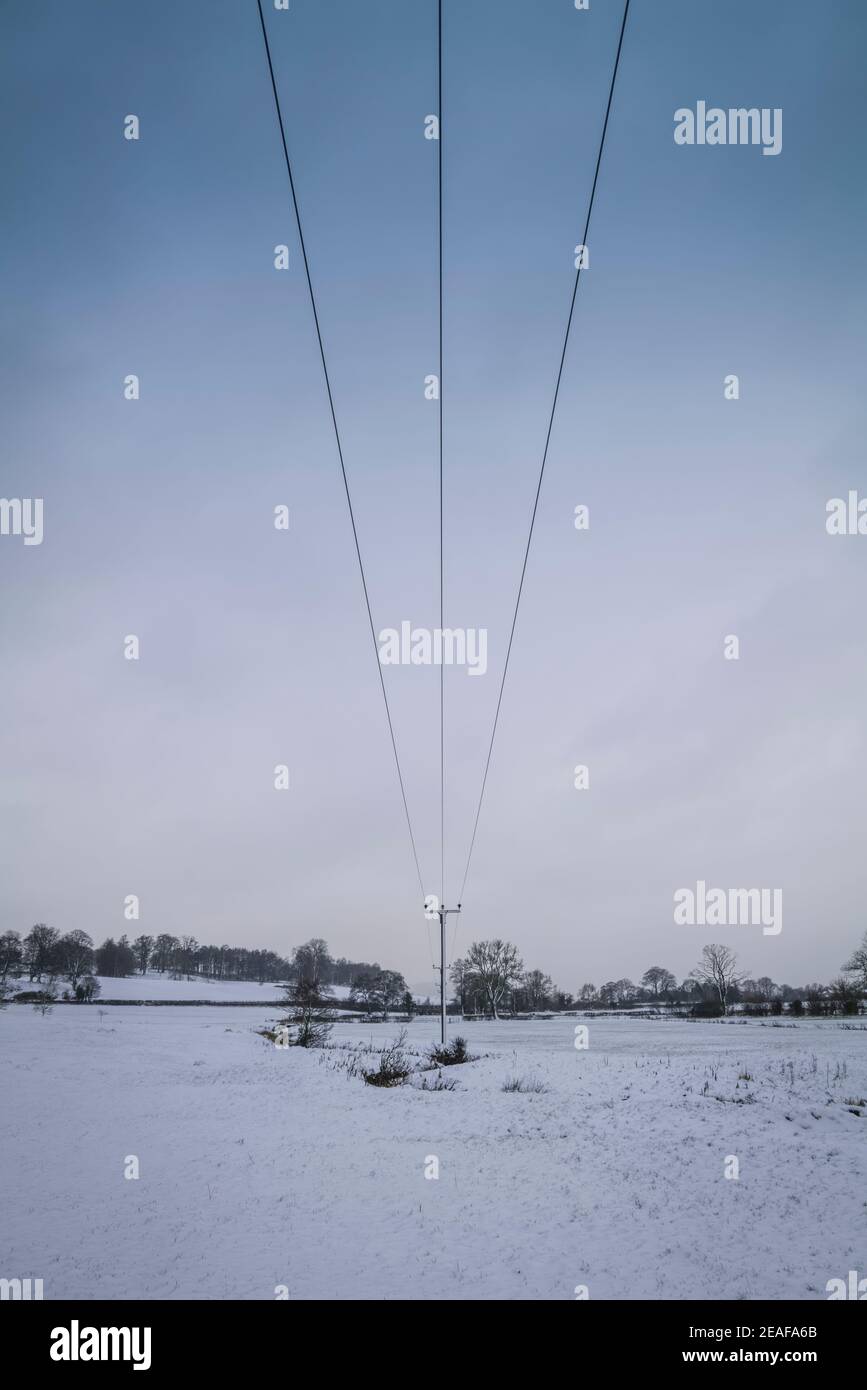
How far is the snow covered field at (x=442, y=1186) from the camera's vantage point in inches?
389

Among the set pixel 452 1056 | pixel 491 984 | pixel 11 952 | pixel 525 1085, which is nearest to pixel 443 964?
pixel 452 1056

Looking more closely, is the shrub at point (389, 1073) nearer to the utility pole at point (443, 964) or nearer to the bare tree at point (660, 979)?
the utility pole at point (443, 964)

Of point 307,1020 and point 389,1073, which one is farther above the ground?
point 389,1073

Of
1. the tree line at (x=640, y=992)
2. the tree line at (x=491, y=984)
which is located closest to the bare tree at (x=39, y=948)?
the tree line at (x=491, y=984)

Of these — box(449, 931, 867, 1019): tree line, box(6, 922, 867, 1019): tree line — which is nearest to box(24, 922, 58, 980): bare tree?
box(6, 922, 867, 1019): tree line

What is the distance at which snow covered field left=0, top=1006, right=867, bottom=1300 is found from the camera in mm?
9875

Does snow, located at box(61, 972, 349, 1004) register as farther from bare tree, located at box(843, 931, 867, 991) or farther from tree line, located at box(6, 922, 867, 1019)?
bare tree, located at box(843, 931, 867, 991)

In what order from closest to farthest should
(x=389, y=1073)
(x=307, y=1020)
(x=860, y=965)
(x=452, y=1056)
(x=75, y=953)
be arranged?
(x=389, y=1073), (x=452, y=1056), (x=307, y=1020), (x=860, y=965), (x=75, y=953)

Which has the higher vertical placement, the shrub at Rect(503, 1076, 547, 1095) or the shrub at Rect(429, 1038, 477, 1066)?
the shrub at Rect(503, 1076, 547, 1095)

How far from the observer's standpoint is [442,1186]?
1417 centimetres

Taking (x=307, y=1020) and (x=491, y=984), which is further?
(x=491, y=984)

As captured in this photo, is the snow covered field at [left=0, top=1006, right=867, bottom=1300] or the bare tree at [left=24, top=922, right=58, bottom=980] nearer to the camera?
the snow covered field at [left=0, top=1006, right=867, bottom=1300]

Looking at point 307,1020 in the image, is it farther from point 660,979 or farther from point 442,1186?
point 660,979

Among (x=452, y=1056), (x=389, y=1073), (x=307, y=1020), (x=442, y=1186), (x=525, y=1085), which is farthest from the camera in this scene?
(x=307, y=1020)
